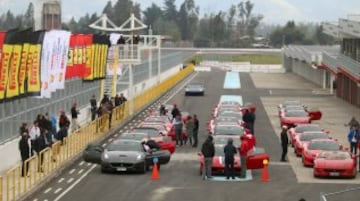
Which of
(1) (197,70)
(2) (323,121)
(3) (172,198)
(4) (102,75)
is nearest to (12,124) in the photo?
(3) (172,198)

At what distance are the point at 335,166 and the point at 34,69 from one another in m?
10.4

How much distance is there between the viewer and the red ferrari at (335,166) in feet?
94.2

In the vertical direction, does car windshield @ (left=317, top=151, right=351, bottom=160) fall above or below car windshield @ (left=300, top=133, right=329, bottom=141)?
above

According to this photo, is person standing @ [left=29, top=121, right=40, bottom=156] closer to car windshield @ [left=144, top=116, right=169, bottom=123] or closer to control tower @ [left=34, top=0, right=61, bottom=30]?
car windshield @ [left=144, top=116, right=169, bottom=123]

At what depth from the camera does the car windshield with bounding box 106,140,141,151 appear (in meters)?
30.0

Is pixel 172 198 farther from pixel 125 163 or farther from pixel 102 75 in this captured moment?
pixel 102 75

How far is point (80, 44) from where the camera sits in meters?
42.3

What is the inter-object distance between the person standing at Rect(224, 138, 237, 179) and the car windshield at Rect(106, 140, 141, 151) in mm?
3239

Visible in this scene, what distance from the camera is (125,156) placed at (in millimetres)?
29203

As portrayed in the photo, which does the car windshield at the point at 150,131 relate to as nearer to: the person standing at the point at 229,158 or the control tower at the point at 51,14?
the person standing at the point at 229,158

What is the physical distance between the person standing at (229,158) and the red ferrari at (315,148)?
3.97 m

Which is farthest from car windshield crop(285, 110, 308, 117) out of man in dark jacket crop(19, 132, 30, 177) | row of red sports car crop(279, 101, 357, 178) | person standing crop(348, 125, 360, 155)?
man in dark jacket crop(19, 132, 30, 177)

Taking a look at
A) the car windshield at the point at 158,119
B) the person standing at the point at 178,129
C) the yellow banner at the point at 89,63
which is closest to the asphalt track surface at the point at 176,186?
the person standing at the point at 178,129

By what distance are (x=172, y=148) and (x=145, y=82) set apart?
48231 millimetres
